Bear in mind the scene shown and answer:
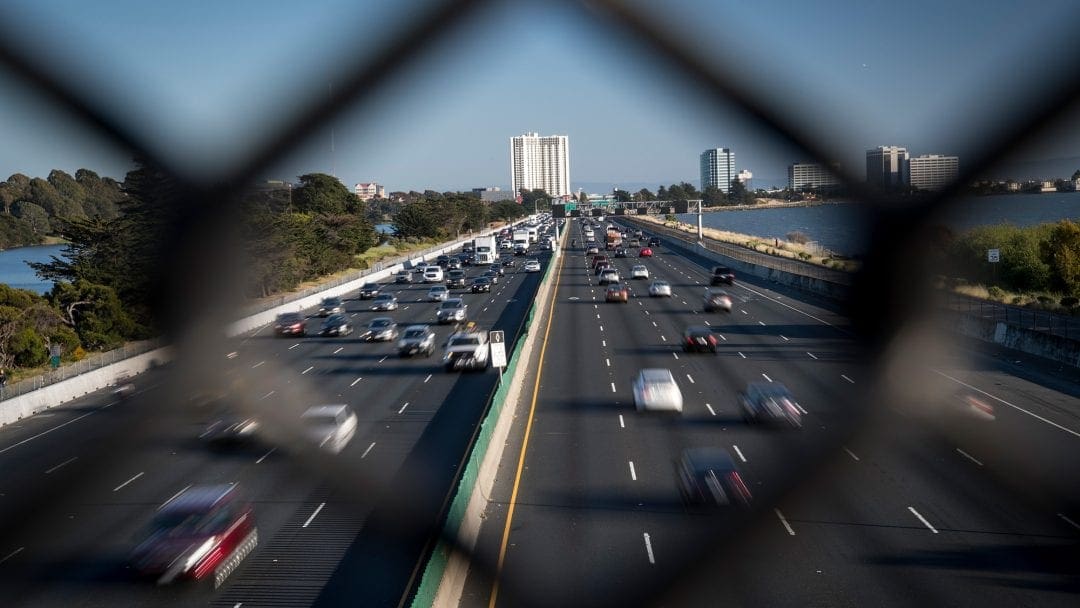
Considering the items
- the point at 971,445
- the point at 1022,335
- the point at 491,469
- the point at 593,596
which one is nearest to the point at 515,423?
the point at 491,469

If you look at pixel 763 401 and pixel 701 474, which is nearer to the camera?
pixel 701 474

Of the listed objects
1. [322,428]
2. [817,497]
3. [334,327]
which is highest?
[322,428]

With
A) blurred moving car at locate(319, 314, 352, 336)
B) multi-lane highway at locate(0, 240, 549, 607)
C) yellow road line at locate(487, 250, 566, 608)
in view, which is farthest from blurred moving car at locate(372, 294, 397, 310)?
multi-lane highway at locate(0, 240, 549, 607)

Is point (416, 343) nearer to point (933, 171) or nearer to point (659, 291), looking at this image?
point (659, 291)

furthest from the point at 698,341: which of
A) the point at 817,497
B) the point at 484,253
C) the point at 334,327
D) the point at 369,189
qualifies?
the point at 484,253

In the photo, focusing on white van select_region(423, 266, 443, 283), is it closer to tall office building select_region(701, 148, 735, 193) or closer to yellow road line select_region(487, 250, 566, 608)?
yellow road line select_region(487, 250, 566, 608)

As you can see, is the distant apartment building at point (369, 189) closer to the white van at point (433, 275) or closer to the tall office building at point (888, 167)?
the tall office building at point (888, 167)
